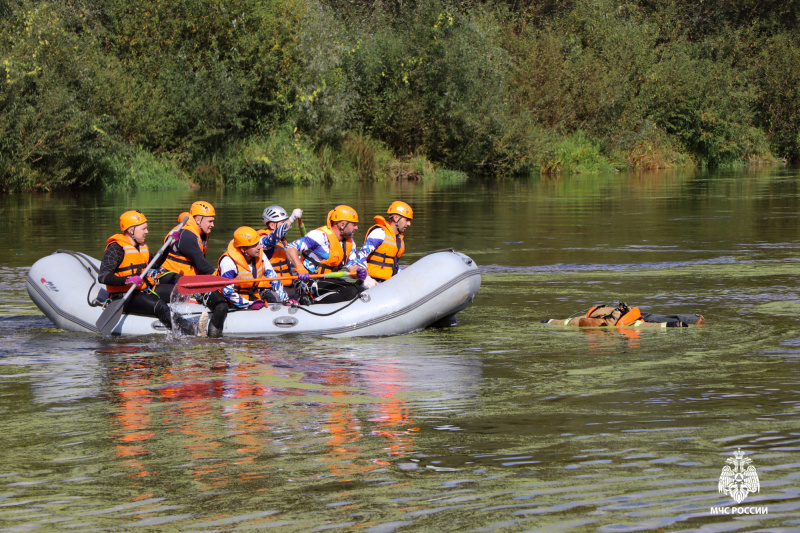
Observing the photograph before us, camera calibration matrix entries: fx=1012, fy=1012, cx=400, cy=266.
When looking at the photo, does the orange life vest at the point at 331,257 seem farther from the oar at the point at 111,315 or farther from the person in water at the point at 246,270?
the oar at the point at 111,315

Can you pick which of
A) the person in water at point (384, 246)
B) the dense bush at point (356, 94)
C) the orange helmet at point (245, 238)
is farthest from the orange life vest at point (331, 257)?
the dense bush at point (356, 94)

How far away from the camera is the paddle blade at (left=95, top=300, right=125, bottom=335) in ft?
26.9

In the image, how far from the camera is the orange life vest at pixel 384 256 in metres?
9.02

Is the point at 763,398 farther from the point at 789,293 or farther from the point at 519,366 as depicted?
the point at 789,293

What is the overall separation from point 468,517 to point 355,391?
2.32m

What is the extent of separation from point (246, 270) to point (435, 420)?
11.6 ft

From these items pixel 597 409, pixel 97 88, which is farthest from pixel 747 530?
pixel 97 88

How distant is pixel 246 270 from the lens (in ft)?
27.5

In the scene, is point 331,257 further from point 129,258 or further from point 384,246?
point 129,258

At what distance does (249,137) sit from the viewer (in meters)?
29.6

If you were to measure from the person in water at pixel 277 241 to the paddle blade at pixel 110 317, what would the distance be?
1.38 metres

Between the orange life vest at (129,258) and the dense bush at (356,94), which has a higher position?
the dense bush at (356,94)

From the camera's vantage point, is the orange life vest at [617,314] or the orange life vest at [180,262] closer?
the orange life vest at [617,314]

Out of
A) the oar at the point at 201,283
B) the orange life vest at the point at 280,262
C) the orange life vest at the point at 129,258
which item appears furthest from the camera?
the orange life vest at the point at 280,262
